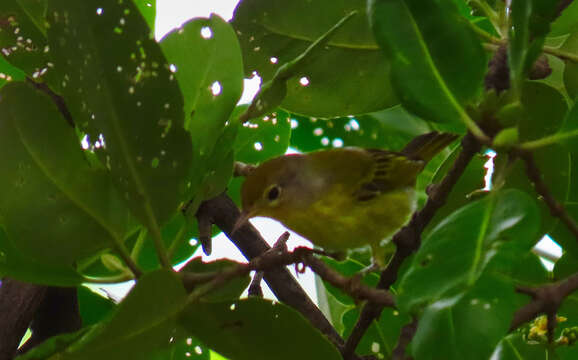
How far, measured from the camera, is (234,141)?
1192mm

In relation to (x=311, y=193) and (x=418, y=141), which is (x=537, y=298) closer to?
(x=418, y=141)

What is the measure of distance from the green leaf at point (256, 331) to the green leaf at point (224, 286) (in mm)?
32

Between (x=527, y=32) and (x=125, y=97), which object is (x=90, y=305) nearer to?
(x=125, y=97)

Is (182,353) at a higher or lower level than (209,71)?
lower

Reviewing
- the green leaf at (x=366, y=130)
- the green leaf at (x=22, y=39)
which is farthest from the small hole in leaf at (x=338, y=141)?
the green leaf at (x=22, y=39)

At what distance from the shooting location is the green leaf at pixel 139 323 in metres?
0.94

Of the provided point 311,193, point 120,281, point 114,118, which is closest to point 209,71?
point 114,118

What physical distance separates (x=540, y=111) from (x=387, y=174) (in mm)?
826

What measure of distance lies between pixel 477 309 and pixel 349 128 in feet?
3.16

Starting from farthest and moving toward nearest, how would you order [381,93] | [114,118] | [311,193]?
[311,193], [381,93], [114,118]

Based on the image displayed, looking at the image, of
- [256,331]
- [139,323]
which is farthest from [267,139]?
[139,323]

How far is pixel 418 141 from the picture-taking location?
5.63 ft

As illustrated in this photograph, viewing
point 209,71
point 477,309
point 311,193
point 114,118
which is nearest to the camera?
point 477,309

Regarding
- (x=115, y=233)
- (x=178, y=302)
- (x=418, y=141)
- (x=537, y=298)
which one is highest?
(x=418, y=141)
